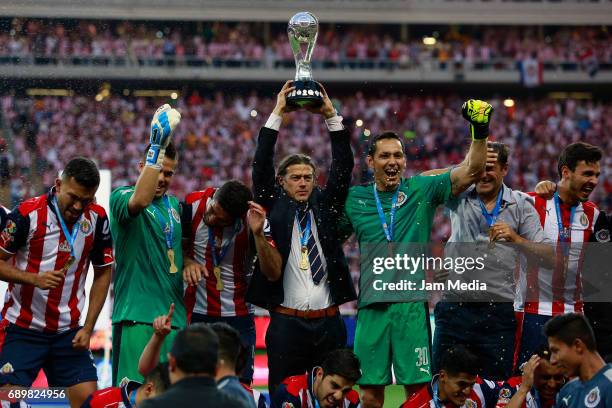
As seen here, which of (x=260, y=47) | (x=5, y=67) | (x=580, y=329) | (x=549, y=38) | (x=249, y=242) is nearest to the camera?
(x=580, y=329)

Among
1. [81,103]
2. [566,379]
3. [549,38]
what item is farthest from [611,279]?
[549,38]

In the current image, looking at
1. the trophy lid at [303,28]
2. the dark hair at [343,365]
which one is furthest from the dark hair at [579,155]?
the dark hair at [343,365]

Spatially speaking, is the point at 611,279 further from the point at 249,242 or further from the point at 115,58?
the point at 115,58

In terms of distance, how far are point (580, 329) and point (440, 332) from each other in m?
1.27

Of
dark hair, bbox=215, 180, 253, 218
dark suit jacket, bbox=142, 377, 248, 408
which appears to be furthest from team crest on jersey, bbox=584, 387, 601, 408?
dark hair, bbox=215, 180, 253, 218

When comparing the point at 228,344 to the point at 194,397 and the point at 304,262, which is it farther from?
the point at 304,262

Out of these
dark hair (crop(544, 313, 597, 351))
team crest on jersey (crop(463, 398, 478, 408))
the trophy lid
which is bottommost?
team crest on jersey (crop(463, 398, 478, 408))

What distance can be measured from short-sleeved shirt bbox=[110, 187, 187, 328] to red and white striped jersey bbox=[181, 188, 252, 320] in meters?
0.18

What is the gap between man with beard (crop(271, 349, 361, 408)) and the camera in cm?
496

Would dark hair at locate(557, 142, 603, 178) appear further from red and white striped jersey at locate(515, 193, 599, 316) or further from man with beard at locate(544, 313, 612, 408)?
man with beard at locate(544, 313, 612, 408)

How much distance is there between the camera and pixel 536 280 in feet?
18.9

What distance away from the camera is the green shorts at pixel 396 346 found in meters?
5.25

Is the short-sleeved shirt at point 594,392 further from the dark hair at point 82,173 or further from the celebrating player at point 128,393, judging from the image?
the dark hair at point 82,173

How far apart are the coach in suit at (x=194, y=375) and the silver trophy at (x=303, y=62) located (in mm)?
2062
